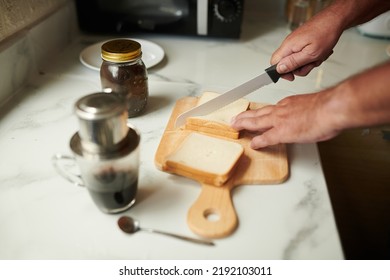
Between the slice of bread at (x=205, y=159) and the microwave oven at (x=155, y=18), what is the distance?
0.52 metres

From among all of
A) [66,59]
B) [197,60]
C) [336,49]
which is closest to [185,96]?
[197,60]

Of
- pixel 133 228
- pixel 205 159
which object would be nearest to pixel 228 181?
pixel 205 159

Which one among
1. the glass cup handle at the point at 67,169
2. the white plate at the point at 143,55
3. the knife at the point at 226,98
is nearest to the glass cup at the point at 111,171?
the glass cup handle at the point at 67,169

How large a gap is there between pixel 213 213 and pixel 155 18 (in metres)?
0.73

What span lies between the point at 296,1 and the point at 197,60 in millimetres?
390

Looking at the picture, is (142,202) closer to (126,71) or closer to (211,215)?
(211,215)

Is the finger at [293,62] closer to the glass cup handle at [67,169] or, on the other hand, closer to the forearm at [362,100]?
the forearm at [362,100]

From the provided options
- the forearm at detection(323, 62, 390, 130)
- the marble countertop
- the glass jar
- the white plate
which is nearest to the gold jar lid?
the glass jar

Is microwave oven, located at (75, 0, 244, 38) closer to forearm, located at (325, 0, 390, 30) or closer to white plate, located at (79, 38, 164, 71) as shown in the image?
white plate, located at (79, 38, 164, 71)

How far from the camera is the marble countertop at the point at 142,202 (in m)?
0.51

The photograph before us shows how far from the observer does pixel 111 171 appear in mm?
→ 513

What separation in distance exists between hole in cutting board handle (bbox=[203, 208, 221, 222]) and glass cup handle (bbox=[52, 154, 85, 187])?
Result: 0.63ft

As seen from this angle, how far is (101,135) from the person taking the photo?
0.47 metres

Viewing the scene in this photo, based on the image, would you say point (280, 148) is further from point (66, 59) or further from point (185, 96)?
point (66, 59)
